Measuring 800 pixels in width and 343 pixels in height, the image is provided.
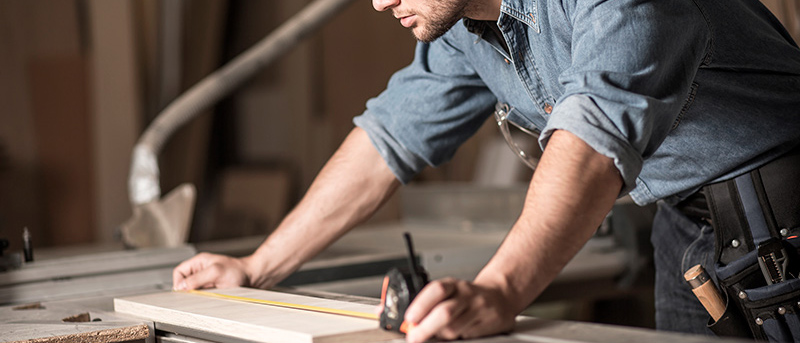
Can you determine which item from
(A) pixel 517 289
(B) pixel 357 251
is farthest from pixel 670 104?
(B) pixel 357 251

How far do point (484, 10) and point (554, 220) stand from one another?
452 millimetres

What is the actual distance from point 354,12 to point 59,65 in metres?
1.85

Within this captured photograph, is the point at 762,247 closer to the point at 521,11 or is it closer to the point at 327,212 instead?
the point at 521,11

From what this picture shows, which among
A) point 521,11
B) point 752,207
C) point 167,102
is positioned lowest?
point 752,207

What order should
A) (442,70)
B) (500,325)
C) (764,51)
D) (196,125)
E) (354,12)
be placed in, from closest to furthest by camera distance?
(500,325) < (764,51) < (442,70) < (196,125) < (354,12)

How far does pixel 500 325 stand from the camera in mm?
850

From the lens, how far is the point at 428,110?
1.40 metres

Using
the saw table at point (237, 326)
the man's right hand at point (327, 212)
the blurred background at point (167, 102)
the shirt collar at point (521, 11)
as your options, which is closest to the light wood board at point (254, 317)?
the saw table at point (237, 326)

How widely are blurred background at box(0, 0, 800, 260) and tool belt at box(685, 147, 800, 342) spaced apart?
2421mm

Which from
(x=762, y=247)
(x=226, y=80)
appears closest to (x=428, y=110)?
(x=762, y=247)

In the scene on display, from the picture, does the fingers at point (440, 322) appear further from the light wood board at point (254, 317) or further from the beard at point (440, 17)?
the beard at point (440, 17)

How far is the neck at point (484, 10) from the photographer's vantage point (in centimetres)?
120

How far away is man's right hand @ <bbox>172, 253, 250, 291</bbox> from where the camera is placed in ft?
4.46

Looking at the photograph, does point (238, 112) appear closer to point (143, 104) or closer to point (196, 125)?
point (196, 125)
